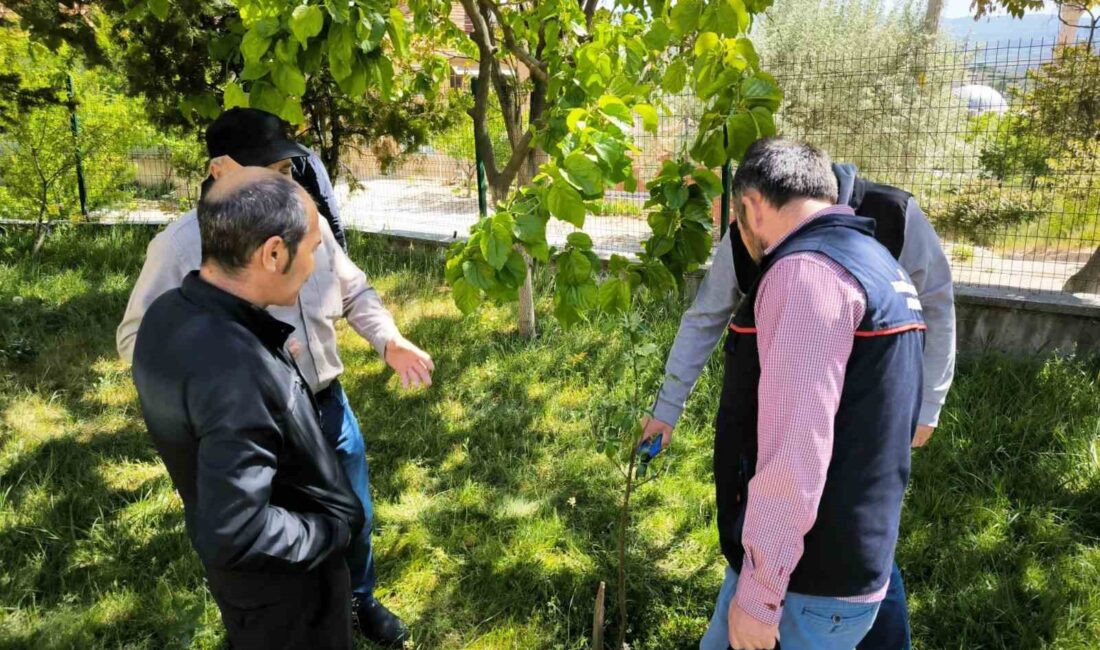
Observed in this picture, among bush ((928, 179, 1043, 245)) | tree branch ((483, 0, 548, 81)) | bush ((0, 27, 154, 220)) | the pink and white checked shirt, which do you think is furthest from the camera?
bush ((0, 27, 154, 220))

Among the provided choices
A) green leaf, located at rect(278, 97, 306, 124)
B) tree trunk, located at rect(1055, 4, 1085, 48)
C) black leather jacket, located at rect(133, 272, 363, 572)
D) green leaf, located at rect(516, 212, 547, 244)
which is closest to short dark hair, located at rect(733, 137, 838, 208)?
green leaf, located at rect(516, 212, 547, 244)

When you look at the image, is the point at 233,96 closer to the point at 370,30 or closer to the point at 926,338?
the point at 370,30

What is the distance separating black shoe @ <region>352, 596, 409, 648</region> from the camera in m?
2.83

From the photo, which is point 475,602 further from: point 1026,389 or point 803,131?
point 803,131

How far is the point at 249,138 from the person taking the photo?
2326 mm

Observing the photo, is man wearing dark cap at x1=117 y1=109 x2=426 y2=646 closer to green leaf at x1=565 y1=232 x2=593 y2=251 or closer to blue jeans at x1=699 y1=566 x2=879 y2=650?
green leaf at x1=565 y1=232 x2=593 y2=251

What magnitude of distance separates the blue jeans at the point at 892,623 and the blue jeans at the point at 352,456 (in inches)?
65.7

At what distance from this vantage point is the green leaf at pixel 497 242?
2.13 m

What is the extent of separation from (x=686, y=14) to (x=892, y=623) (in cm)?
192

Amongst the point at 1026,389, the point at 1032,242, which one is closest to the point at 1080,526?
the point at 1026,389

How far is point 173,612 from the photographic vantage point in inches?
116

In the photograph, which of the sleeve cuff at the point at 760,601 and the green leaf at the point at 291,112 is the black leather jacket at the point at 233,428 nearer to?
the sleeve cuff at the point at 760,601

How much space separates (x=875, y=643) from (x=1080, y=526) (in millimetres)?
1698

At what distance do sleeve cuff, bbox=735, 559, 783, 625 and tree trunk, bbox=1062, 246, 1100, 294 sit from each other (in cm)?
505
